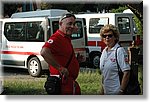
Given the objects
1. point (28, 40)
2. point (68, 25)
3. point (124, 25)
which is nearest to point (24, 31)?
point (28, 40)

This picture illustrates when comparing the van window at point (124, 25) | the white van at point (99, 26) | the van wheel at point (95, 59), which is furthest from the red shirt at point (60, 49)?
the van wheel at point (95, 59)

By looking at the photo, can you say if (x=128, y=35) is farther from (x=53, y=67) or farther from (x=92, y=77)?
(x=53, y=67)

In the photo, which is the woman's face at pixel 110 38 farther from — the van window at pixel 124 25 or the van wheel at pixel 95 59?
the van wheel at pixel 95 59

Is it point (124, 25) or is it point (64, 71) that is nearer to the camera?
point (64, 71)

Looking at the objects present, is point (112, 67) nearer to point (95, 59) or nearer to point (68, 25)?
point (68, 25)

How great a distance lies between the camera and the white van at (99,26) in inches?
360

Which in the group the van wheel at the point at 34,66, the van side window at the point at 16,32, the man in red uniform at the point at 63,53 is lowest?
the van wheel at the point at 34,66

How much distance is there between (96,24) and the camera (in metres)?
9.78

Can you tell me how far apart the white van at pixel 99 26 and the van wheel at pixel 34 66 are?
1.65 meters

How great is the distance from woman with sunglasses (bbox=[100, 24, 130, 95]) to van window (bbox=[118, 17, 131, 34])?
5.93 m

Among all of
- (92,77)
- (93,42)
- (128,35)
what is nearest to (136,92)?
(92,77)

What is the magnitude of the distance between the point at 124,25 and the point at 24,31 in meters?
3.03

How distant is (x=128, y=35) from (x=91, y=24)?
139 cm

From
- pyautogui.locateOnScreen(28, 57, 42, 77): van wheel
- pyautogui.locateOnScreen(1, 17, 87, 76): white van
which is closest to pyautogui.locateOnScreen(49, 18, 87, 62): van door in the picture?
pyautogui.locateOnScreen(1, 17, 87, 76): white van
